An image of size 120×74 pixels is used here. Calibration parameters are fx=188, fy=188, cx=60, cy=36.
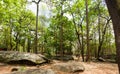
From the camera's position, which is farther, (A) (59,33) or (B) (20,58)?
(A) (59,33)

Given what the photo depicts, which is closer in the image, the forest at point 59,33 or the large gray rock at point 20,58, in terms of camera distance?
the forest at point 59,33

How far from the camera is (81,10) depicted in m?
28.9

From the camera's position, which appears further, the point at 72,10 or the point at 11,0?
the point at 72,10

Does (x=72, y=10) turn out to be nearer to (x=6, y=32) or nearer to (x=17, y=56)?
(x=6, y=32)

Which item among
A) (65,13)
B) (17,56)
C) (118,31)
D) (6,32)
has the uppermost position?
(65,13)

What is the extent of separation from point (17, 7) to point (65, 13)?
7592 mm

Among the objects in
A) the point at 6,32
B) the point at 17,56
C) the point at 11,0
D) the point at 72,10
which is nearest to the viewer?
the point at 17,56

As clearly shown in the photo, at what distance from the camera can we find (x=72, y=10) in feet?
91.8

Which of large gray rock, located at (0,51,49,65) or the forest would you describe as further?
large gray rock, located at (0,51,49,65)

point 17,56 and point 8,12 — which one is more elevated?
point 8,12

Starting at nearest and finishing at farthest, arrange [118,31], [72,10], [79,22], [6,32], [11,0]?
[118,31] < [11,0] < [72,10] < [79,22] < [6,32]

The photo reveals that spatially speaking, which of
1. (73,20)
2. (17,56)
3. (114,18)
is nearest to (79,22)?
(73,20)

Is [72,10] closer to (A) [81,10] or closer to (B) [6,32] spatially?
(A) [81,10]

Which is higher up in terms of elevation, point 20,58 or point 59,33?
point 59,33
